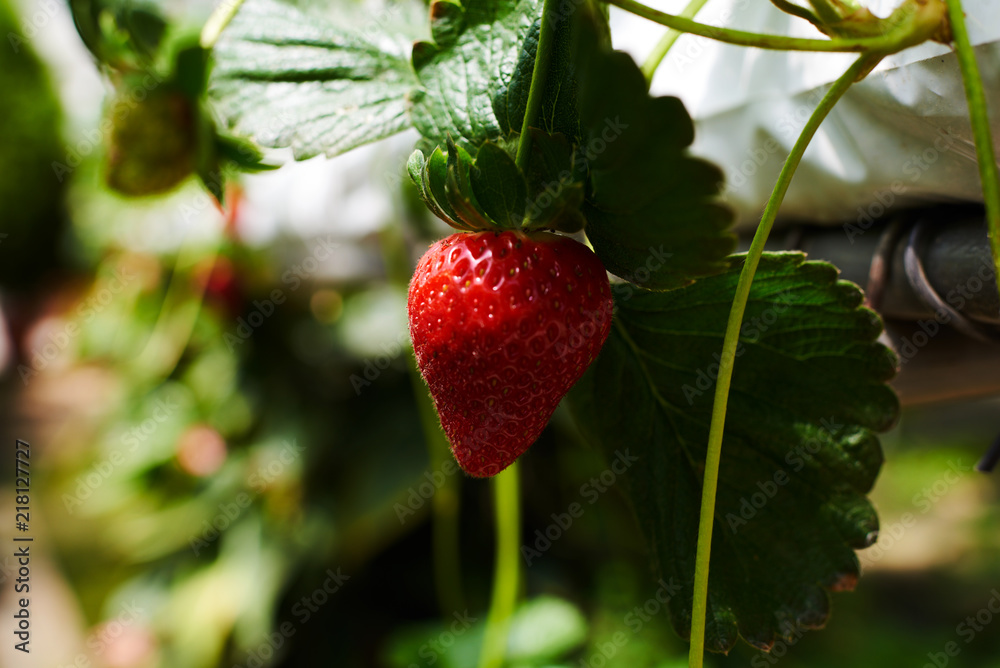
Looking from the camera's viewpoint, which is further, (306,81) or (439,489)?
(439,489)

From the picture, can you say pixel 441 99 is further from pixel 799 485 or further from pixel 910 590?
pixel 910 590

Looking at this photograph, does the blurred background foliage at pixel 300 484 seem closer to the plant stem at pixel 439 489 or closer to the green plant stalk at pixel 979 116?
the plant stem at pixel 439 489

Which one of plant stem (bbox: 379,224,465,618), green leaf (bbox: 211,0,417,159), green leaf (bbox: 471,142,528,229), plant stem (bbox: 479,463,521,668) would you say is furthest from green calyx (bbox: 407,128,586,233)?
plant stem (bbox: 379,224,465,618)

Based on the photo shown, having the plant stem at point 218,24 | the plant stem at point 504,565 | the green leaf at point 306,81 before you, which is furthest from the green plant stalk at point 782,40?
the plant stem at point 504,565

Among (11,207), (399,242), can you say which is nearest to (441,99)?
(399,242)

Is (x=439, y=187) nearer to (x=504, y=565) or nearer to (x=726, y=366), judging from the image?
(x=726, y=366)

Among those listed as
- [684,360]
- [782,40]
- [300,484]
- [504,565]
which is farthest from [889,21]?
[300,484]
